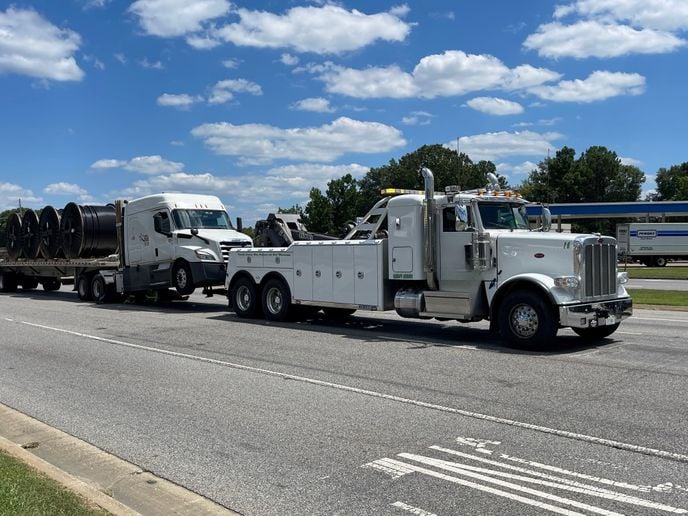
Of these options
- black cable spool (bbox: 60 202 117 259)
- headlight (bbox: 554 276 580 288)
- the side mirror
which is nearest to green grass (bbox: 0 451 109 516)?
headlight (bbox: 554 276 580 288)

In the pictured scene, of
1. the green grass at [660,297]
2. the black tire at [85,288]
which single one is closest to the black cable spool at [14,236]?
the black tire at [85,288]

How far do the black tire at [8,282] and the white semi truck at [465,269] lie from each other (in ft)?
69.3

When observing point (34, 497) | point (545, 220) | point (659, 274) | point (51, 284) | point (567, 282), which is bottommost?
point (34, 497)

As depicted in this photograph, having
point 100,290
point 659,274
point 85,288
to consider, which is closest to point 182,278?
point 100,290

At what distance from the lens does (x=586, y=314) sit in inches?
405

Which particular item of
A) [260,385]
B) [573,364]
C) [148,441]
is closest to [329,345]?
[260,385]

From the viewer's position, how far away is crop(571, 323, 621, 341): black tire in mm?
11484

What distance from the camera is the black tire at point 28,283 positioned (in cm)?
3114

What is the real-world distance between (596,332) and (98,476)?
9.11 metres

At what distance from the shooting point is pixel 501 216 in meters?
12.1

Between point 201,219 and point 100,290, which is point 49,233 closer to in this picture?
point 100,290

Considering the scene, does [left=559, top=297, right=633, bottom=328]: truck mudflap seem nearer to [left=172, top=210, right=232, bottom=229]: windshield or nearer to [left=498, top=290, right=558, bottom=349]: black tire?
[left=498, top=290, right=558, bottom=349]: black tire

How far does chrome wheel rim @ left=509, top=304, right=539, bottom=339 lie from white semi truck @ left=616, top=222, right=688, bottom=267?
136 ft

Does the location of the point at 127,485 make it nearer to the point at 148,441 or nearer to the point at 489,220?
the point at 148,441
